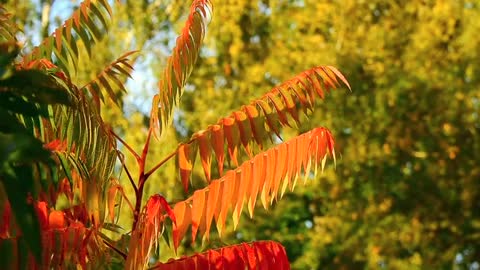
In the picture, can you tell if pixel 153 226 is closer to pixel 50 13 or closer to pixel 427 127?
pixel 427 127

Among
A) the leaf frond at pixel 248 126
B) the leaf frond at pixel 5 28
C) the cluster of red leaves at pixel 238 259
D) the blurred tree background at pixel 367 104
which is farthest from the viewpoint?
the blurred tree background at pixel 367 104

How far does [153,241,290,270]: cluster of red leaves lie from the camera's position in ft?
13.8

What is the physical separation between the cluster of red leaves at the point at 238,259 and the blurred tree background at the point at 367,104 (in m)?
12.9

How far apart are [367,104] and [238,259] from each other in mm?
14028

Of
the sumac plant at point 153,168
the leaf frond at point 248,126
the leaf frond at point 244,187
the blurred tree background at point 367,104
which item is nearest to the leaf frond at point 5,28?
the sumac plant at point 153,168

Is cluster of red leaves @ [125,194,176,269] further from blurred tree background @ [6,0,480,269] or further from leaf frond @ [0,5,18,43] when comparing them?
blurred tree background @ [6,0,480,269]

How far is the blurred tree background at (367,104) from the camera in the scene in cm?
1761

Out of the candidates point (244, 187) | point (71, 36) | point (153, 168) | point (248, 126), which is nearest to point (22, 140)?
point (244, 187)

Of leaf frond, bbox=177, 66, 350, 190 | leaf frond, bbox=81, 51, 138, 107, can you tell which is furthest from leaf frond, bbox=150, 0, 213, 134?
leaf frond, bbox=81, 51, 138, 107

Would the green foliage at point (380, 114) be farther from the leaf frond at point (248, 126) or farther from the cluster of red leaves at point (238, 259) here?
the cluster of red leaves at point (238, 259)

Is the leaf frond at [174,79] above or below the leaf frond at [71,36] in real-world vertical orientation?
below

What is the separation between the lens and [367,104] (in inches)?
714

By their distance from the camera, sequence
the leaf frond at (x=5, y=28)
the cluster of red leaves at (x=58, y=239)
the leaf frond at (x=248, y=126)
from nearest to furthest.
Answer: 1. the cluster of red leaves at (x=58, y=239)
2. the leaf frond at (x=5, y=28)
3. the leaf frond at (x=248, y=126)

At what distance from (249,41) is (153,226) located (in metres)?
14.7
